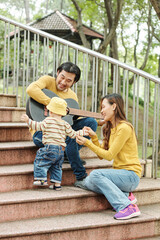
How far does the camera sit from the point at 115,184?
10.8 ft

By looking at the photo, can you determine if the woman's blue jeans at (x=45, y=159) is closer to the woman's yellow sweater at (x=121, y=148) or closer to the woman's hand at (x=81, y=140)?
the woman's hand at (x=81, y=140)

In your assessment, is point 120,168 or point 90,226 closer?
point 90,226

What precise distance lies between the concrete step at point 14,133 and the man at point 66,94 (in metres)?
0.50

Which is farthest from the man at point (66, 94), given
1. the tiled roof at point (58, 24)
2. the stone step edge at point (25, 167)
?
the tiled roof at point (58, 24)

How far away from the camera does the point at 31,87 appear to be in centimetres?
384

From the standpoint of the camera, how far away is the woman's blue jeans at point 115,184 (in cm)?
320

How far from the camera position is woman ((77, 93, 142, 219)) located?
10.5 ft

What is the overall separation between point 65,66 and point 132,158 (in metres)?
1.35

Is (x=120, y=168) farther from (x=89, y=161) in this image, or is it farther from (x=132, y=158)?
(x=89, y=161)

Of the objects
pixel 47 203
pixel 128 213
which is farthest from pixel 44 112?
pixel 128 213

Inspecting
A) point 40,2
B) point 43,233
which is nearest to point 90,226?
point 43,233

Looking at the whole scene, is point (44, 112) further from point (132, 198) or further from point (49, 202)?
point (132, 198)

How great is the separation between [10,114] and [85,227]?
7.98ft

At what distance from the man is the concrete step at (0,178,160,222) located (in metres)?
0.28
